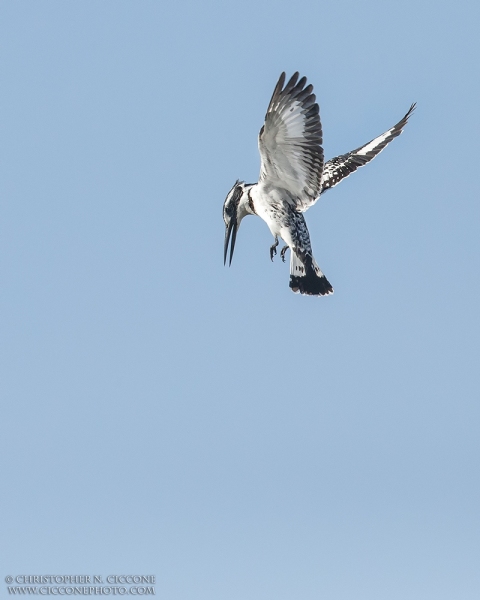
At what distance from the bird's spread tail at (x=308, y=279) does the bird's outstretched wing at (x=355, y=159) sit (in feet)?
5.53

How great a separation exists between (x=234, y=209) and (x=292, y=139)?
2.24 m

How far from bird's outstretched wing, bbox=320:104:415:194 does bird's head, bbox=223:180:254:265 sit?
Result: 4.88ft

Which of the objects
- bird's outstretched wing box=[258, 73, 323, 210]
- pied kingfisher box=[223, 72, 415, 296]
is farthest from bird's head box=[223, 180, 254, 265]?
bird's outstretched wing box=[258, 73, 323, 210]

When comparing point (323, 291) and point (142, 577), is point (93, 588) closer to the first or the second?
point (142, 577)

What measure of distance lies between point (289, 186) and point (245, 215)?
143 cm

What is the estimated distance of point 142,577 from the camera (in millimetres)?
18609

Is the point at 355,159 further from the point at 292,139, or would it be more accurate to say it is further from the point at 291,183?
the point at 292,139

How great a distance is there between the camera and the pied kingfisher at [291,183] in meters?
16.9

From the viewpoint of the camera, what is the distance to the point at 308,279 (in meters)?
18.4

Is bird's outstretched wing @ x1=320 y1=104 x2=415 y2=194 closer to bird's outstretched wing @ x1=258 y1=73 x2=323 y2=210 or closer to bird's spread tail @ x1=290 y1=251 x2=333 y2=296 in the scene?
bird's spread tail @ x1=290 y1=251 x2=333 y2=296

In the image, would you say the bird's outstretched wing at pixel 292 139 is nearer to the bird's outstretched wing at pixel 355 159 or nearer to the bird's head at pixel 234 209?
the bird's head at pixel 234 209

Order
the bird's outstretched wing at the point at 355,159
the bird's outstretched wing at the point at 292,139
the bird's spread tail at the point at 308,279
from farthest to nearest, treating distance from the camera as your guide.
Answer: the bird's outstretched wing at the point at 355,159, the bird's spread tail at the point at 308,279, the bird's outstretched wing at the point at 292,139

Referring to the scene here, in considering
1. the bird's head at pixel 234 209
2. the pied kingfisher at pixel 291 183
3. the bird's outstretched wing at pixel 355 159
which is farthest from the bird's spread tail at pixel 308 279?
the bird's outstretched wing at pixel 355 159

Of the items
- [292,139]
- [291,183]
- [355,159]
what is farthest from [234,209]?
[355,159]
